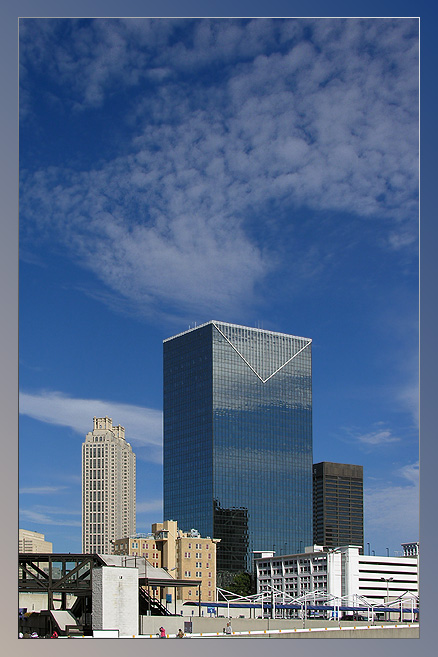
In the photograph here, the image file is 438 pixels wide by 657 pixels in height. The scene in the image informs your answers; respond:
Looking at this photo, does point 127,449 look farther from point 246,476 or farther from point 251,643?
point 251,643

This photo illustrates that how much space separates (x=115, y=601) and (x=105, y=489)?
14578 centimetres

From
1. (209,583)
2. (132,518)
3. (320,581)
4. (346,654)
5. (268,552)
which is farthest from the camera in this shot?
(132,518)

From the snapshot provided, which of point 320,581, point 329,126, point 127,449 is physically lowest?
point 320,581

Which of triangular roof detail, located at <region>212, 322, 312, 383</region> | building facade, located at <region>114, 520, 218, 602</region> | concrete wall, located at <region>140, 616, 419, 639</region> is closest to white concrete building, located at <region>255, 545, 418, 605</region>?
building facade, located at <region>114, 520, 218, 602</region>

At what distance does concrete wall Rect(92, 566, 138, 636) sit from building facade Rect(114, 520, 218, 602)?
69234 mm

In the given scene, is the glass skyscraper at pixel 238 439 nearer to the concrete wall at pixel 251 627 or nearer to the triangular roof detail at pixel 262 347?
the triangular roof detail at pixel 262 347

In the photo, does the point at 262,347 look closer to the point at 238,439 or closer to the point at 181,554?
the point at 238,439

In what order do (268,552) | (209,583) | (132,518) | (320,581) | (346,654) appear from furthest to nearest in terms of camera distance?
1. (132,518)
2. (268,552)
3. (320,581)
4. (209,583)
5. (346,654)

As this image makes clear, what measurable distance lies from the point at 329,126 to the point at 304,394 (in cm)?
9472

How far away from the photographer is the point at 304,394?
164m

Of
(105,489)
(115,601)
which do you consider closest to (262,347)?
(105,489)

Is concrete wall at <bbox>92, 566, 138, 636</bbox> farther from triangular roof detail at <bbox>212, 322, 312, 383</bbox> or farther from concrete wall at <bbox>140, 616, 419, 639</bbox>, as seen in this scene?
triangular roof detail at <bbox>212, 322, 312, 383</bbox>

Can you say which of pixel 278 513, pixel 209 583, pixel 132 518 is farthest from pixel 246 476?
pixel 132 518

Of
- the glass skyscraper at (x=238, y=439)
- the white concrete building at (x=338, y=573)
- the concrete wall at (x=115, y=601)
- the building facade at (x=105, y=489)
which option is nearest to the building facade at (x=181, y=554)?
the white concrete building at (x=338, y=573)
